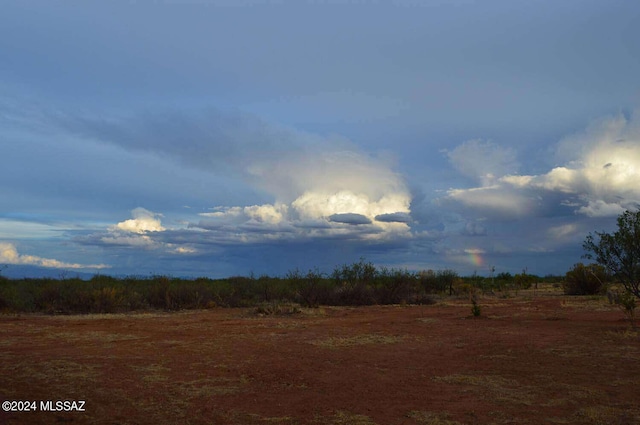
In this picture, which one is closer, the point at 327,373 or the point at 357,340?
the point at 327,373

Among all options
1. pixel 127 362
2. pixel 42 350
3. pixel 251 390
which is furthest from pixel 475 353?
pixel 42 350

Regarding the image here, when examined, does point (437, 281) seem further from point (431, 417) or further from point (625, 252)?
point (431, 417)

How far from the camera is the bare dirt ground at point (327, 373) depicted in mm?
7715

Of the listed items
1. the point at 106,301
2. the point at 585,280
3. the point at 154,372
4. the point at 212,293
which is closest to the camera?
the point at 154,372

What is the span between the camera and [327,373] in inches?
418

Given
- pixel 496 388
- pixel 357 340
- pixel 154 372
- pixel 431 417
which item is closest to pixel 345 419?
pixel 431 417

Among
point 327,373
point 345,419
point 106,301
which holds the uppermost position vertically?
point 106,301

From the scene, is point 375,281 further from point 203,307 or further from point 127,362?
point 127,362

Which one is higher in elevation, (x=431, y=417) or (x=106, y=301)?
(x=106, y=301)

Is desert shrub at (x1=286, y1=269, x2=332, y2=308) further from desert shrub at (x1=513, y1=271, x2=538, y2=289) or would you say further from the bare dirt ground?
desert shrub at (x1=513, y1=271, x2=538, y2=289)

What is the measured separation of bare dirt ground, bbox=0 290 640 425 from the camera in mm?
7715

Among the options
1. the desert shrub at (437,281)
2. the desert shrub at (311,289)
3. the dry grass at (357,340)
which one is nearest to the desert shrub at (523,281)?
the desert shrub at (437,281)

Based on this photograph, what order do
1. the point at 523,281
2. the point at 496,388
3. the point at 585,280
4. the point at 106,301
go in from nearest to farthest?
1. the point at 496,388
2. the point at 106,301
3. the point at 585,280
4. the point at 523,281

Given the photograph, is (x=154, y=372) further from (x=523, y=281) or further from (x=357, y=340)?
(x=523, y=281)
